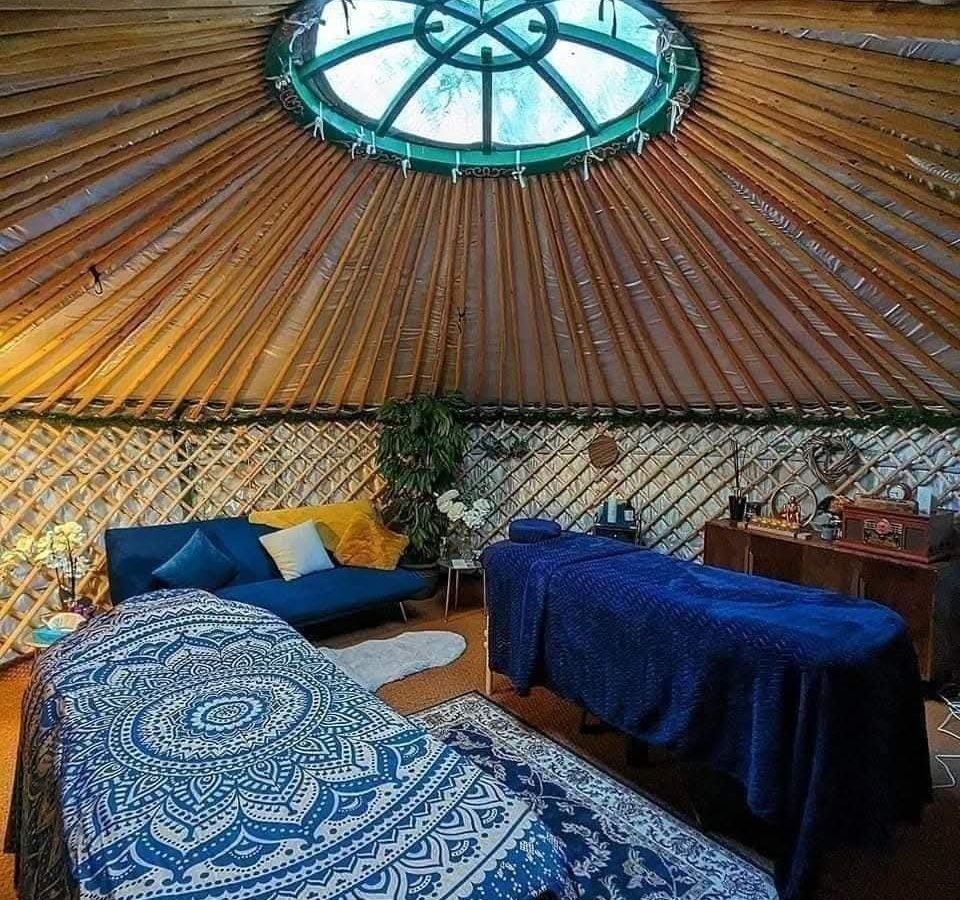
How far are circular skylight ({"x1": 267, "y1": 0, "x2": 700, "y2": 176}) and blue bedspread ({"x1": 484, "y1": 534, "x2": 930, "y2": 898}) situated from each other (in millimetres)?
1741

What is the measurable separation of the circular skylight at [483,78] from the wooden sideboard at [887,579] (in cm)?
238

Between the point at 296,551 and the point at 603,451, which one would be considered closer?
the point at 296,551

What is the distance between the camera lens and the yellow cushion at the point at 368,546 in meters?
4.49

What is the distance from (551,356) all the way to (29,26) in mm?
3346

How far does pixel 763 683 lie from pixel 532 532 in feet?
4.39

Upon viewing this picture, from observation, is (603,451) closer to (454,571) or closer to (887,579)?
(454,571)

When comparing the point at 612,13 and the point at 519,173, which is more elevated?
the point at 612,13

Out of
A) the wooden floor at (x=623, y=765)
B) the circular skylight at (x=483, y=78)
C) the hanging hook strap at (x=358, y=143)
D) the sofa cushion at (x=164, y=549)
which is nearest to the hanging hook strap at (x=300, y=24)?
the circular skylight at (x=483, y=78)

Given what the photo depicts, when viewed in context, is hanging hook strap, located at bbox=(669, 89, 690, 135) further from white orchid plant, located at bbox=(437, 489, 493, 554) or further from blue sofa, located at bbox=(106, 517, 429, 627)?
blue sofa, located at bbox=(106, 517, 429, 627)

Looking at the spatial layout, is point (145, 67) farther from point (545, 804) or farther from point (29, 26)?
point (545, 804)

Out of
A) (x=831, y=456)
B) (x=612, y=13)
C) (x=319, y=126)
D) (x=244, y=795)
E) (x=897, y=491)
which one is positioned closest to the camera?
(x=244, y=795)

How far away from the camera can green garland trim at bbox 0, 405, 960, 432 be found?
359 centimetres

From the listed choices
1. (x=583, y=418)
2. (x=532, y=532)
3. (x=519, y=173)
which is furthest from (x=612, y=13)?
(x=583, y=418)

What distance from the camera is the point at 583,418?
4.96 metres
